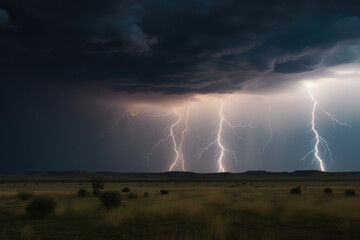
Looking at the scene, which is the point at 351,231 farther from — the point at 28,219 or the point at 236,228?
the point at 28,219

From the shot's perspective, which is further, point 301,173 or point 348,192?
point 301,173

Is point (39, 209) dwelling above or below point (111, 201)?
below

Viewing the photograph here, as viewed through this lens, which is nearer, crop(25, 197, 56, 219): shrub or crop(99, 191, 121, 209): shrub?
crop(25, 197, 56, 219): shrub

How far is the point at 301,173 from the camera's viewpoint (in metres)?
194

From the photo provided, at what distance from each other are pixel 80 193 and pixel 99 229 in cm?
2204

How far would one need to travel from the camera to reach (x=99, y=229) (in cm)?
1255

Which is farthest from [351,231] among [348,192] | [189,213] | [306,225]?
[348,192]

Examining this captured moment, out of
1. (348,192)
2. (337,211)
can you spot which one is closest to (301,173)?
(348,192)

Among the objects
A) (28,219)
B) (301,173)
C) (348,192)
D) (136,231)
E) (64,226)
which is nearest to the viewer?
(136,231)

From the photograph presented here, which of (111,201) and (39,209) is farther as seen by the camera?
(111,201)

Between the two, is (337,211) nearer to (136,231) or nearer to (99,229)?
(136,231)

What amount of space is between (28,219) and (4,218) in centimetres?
144

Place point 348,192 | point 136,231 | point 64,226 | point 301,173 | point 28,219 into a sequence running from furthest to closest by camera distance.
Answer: point 301,173
point 348,192
point 28,219
point 64,226
point 136,231

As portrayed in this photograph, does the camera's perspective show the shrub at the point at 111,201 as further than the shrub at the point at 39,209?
Yes
